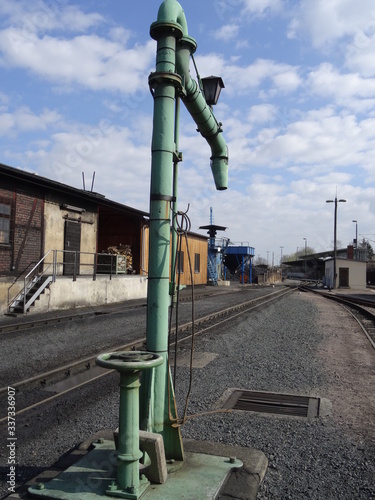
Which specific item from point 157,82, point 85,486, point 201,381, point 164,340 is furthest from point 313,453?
point 157,82

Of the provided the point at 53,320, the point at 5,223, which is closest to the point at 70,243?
the point at 5,223

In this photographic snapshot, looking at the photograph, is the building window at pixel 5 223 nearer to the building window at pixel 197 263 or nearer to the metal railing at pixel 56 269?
the metal railing at pixel 56 269

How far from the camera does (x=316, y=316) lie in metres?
16.3

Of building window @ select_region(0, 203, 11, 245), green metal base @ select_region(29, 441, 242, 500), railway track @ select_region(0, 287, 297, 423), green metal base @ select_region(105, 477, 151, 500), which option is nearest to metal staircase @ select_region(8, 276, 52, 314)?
building window @ select_region(0, 203, 11, 245)

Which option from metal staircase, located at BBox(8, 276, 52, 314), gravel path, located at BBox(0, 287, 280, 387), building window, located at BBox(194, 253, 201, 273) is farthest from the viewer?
building window, located at BBox(194, 253, 201, 273)

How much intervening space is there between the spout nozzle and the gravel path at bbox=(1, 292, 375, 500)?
8.72 feet

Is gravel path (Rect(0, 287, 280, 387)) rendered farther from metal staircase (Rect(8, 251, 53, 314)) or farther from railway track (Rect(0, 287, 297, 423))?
metal staircase (Rect(8, 251, 53, 314))

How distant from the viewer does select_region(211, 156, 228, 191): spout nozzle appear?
16.4 ft

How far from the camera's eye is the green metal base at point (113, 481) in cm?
285

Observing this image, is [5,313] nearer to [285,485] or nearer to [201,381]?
[201,381]

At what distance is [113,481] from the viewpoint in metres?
2.88

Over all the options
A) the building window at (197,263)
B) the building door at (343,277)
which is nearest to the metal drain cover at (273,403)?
the building window at (197,263)

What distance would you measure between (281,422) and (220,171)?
2892mm

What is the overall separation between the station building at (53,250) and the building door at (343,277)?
27.4 meters
